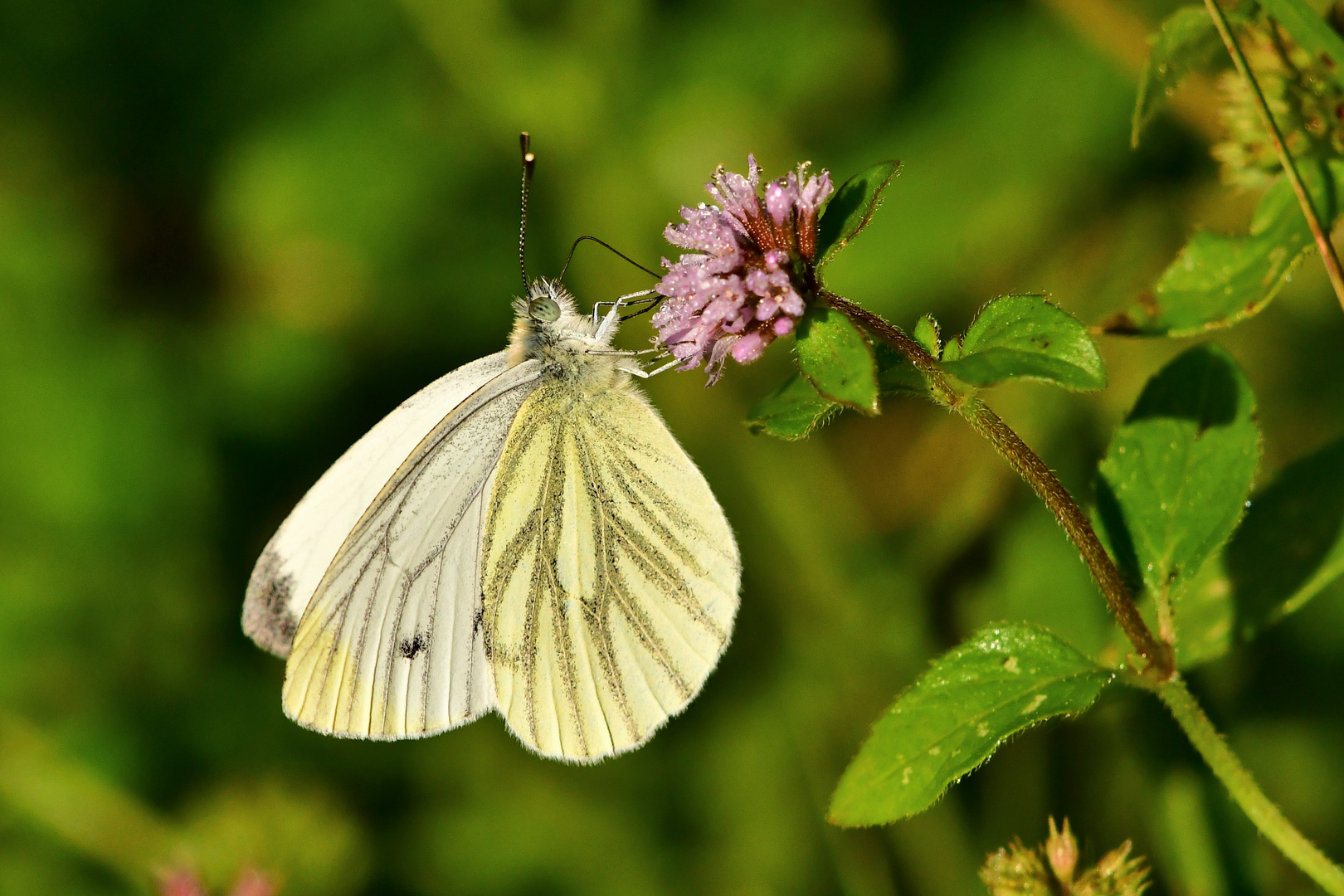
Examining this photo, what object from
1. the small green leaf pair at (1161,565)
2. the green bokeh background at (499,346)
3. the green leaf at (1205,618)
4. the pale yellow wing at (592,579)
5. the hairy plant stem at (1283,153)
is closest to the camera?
the small green leaf pair at (1161,565)

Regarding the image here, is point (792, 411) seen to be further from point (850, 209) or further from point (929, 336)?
point (850, 209)

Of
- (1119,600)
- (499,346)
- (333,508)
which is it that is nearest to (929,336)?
(1119,600)

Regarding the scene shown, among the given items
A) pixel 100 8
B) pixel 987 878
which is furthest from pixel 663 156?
pixel 987 878

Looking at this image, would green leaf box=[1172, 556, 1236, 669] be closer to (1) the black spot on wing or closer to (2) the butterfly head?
(2) the butterfly head

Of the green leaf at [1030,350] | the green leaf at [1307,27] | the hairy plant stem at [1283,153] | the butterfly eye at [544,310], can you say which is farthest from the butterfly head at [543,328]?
the green leaf at [1307,27]

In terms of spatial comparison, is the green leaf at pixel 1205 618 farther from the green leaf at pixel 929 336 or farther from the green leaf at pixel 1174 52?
the green leaf at pixel 1174 52

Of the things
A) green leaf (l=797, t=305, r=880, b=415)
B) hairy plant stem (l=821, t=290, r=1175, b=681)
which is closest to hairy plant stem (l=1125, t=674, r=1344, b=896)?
hairy plant stem (l=821, t=290, r=1175, b=681)

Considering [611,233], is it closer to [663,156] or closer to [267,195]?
[663,156]
